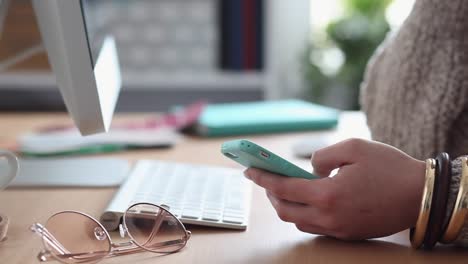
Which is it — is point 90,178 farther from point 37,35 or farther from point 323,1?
point 323,1

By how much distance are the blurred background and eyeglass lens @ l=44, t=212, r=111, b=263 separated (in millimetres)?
1276

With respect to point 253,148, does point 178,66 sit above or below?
below

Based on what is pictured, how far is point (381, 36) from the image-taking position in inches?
73.4

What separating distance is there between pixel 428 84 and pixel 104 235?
42 centimetres

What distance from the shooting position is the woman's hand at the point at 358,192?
64 centimetres

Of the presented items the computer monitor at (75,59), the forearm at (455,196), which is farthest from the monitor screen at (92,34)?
the forearm at (455,196)

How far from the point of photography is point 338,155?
2.20 ft

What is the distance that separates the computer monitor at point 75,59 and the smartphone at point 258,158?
0.51 feet

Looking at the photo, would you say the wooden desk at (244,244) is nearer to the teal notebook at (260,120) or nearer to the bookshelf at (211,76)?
the teal notebook at (260,120)

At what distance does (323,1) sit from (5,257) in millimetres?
1544

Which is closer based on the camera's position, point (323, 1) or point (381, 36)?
point (381, 36)

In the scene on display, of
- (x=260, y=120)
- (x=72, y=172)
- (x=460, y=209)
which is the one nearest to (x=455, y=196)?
→ (x=460, y=209)

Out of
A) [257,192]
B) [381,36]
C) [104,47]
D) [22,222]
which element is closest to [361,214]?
[257,192]

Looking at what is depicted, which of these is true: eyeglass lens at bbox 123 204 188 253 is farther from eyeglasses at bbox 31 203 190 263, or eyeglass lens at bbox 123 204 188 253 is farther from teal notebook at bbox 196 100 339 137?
teal notebook at bbox 196 100 339 137
